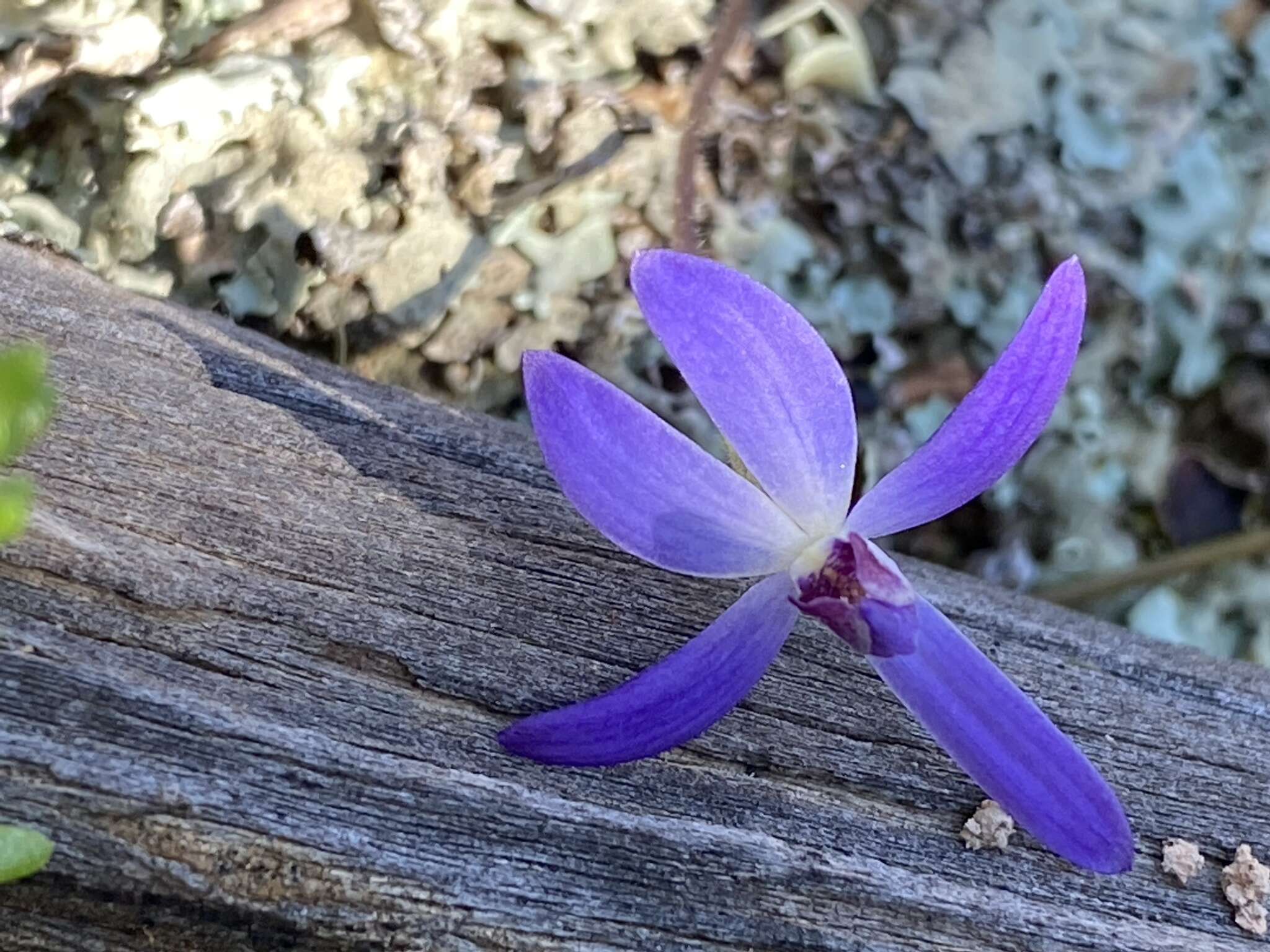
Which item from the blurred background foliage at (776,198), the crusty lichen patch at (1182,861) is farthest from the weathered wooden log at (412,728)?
the blurred background foliage at (776,198)

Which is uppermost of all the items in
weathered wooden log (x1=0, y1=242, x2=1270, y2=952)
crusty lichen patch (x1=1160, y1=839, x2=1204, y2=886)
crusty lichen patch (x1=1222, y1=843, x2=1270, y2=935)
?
weathered wooden log (x1=0, y1=242, x2=1270, y2=952)

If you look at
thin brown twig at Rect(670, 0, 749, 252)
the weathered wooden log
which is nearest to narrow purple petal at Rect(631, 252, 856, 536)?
the weathered wooden log

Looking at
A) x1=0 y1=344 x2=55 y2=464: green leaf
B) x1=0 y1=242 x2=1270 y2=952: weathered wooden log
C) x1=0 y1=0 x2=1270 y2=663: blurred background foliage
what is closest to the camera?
x1=0 y1=344 x2=55 y2=464: green leaf

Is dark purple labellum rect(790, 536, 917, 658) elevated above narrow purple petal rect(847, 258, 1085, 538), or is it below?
below

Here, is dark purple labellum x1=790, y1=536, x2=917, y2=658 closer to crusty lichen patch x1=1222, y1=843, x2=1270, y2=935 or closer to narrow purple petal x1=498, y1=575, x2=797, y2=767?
narrow purple petal x1=498, y1=575, x2=797, y2=767

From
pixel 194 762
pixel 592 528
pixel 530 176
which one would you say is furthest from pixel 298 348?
pixel 194 762

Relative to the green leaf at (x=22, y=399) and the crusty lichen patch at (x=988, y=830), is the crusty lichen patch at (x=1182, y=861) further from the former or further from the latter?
the green leaf at (x=22, y=399)

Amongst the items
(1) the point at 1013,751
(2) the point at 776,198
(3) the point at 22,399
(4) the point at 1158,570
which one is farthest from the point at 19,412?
(4) the point at 1158,570

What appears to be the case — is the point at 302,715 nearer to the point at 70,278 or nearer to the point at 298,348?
the point at 70,278
